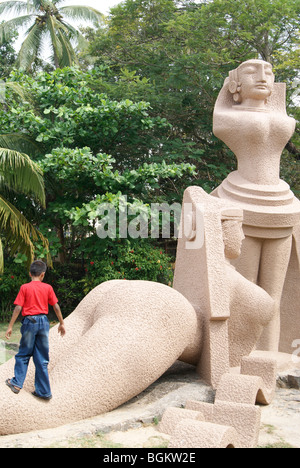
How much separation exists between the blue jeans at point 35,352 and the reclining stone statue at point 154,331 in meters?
0.08

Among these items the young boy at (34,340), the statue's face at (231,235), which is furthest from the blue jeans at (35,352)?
the statue's face at (231,235)

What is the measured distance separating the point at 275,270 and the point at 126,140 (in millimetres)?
5319

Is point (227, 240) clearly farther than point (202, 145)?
No

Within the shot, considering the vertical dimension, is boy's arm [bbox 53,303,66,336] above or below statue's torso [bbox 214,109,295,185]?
below

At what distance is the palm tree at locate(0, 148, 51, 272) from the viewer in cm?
776

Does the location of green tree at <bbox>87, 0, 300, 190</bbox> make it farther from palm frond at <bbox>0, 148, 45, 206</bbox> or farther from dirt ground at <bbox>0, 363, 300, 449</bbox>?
dirt ground at <bbox>0, 363, 300, 449</bbox>

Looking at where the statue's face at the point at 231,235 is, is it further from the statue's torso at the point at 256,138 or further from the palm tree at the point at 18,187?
the palm tree at the point at 18,187

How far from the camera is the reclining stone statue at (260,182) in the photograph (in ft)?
18.3

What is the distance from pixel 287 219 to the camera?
5.58 metres

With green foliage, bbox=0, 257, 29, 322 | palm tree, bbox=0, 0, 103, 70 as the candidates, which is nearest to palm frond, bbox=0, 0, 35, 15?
palm tree, bbox=0, 0, 103, 70

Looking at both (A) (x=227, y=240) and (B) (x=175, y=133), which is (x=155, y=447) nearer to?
(A) (x=227, y=240)

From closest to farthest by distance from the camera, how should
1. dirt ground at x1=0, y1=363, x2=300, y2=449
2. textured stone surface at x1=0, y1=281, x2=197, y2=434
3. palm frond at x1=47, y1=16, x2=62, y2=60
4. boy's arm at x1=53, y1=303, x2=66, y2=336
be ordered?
dirt ground at x1=0, y1=363, x2=300, y2=449 → textured stone surface at x1=0, y1=281, x2=197, y2=434 → boy's arm at x1=53, y1=303, x2=66, y2=336 → palm frond at x1=47, y1=16, x2=62, y2=60

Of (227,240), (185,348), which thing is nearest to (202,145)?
(227,240)

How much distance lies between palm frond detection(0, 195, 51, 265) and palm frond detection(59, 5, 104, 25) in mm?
10747
